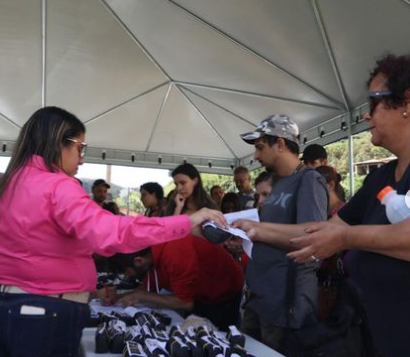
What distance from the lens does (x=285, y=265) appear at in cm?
196

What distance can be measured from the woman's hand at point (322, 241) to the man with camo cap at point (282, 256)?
576 millimetres

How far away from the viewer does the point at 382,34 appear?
3.95 metres

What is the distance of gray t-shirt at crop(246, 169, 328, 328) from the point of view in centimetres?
191

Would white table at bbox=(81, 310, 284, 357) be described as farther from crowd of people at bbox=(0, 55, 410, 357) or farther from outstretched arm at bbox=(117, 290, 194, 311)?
outstretched arm at bbox=(117, 290, 194, 311)

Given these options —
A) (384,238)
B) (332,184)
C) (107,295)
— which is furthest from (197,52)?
(384,238)

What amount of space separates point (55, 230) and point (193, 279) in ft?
3.76

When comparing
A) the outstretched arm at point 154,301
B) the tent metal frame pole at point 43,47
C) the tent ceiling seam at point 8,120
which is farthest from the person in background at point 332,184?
the tent ceiling seam at point 8,120

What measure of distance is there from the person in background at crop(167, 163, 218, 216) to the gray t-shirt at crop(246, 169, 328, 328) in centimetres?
82

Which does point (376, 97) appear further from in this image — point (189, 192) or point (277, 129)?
point (189, 192)

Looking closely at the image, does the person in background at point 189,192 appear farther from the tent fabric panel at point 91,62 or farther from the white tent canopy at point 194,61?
the tent fabric panel at point 91,62

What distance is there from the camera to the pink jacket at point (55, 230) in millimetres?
1312

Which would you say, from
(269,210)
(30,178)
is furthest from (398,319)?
(30,178)

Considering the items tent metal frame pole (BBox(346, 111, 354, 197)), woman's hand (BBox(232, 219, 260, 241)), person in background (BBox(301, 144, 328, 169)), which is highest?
tent metal frame pole (BBox(346, 111, 354, 197))

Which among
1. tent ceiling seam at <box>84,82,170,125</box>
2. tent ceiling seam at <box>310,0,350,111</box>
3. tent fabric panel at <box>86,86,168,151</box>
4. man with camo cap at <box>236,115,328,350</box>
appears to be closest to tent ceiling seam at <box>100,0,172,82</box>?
tent ceiling seam at <box>84,82,170,125</box>
